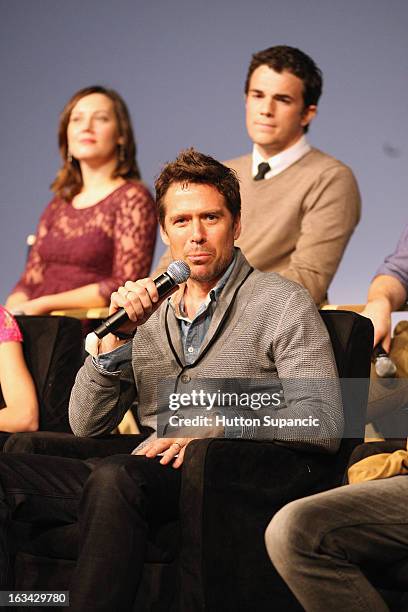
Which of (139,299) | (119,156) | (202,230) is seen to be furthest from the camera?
(119,156)

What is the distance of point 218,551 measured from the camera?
7.45 feet

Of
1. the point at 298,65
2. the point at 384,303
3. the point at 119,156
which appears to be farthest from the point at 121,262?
the point at 384,303

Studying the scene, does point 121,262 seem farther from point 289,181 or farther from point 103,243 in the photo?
point 289,181

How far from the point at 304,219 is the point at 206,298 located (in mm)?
1076

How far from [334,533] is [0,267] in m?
2.78

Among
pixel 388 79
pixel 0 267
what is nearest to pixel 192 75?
pixel 388 79

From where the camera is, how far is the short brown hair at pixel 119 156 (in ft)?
13.8

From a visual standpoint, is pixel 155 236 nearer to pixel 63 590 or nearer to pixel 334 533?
pixel 63 590

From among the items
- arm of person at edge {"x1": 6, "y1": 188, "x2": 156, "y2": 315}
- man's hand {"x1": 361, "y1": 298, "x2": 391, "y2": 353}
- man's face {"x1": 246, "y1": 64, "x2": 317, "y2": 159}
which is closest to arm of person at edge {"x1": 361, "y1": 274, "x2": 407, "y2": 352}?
man's hand {"x1": 361, "y1": 298, "x2": 391, "y2": 353}

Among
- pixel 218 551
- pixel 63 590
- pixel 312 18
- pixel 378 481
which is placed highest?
pixel 312 18

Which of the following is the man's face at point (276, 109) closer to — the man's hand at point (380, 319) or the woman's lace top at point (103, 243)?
the woman's lace top at point (103, 243)

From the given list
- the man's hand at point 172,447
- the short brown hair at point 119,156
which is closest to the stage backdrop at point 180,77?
the short brown hair at point 119,156

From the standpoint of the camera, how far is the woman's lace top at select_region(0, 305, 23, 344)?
3.12 meters

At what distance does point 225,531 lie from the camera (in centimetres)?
229
